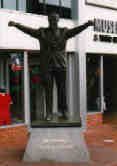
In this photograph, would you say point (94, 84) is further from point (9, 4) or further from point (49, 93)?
point (49, 93)

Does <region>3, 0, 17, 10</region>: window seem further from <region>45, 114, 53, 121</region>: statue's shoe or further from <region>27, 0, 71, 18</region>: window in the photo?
<region>45, 114, 53, 121</region>: statue's shoe

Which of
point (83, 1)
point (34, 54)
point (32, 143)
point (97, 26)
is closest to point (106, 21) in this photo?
point (97, 26)

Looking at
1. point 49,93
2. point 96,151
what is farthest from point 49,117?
point 96,151

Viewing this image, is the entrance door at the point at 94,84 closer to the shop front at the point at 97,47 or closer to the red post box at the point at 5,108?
the shop front at the point at 97,47

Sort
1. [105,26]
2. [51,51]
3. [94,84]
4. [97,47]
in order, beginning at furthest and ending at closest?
[94,84] → [105,26] → [97,47] → [51,51]

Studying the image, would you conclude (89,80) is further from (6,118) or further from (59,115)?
(59,115)

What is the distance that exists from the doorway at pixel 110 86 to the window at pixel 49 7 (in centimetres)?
396

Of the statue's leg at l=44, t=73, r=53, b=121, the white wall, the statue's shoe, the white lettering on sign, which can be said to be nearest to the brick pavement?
the statue's shoe

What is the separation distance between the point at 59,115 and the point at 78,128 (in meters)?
0.66

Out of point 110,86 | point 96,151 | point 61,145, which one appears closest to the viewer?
point 61,145

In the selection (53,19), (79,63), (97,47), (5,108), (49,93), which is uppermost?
(53,19)

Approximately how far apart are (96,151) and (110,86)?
7.99 m

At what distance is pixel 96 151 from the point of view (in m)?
9.32

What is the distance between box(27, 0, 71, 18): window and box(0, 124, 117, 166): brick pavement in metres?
4.30
